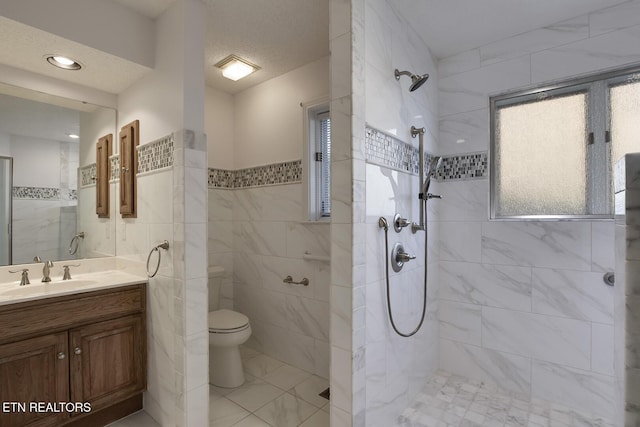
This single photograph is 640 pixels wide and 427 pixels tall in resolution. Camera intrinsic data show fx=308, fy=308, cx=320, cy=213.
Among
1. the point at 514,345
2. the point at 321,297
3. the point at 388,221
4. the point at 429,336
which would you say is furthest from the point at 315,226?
the point at 514,345

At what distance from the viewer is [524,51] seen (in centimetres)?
211

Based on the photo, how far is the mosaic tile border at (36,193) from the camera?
2014 millimetres

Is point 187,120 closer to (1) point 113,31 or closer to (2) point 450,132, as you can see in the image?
(1) point 113,31

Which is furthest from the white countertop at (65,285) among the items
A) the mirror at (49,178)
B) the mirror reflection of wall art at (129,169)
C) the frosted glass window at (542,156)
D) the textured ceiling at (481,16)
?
the frosted glass window at (542,156)

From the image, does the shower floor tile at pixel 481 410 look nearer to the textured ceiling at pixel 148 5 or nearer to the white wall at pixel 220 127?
the white wall at pixel 220 127

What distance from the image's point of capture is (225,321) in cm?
234

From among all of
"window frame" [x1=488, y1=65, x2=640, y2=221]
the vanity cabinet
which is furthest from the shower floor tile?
the vanity cabinet

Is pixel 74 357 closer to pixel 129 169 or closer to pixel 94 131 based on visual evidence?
pixel 129 169

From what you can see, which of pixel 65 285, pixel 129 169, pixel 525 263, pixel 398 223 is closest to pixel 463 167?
pixel 525 263

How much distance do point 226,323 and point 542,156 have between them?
256 centimetres

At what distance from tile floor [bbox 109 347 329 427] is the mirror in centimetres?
125

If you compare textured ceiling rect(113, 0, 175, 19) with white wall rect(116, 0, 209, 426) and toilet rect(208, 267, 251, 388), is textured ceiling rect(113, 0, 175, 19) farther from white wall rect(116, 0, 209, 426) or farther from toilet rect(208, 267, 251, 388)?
toilet rect(208, 267, 251, 388)

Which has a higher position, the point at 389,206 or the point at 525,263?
the point at 389,206

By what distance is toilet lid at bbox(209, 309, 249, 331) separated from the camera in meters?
2.25
